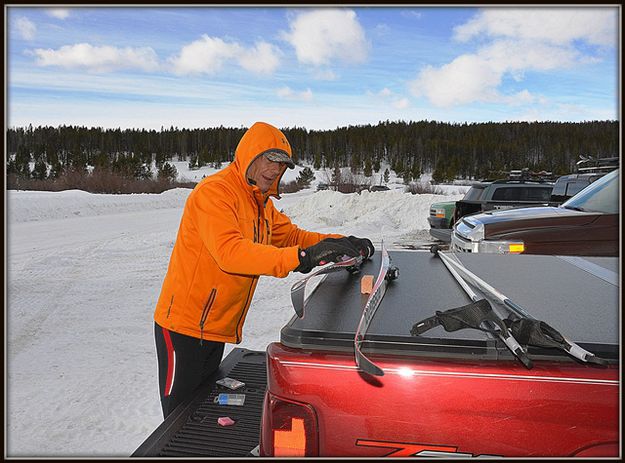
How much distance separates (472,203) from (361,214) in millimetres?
9902

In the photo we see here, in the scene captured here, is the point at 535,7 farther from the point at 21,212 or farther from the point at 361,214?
the point at 21,212

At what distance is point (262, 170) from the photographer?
307cm

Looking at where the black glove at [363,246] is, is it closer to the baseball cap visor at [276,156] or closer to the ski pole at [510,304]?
the ski pole at [510,304]

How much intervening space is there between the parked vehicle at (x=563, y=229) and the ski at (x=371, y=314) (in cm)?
330

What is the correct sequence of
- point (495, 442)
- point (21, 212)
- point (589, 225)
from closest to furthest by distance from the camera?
point (495, 442), point (589, 225), point (21, 212)

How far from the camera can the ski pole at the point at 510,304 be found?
1575mm

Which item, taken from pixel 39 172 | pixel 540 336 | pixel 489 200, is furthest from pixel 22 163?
pixel 540 336

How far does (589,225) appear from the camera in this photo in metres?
5.45

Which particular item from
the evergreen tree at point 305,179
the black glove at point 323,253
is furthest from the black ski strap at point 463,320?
the evergreen tree at point 305,179

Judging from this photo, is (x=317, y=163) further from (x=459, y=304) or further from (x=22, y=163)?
(x=459, y=304)

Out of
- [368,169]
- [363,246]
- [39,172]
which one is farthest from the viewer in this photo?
[368,169]

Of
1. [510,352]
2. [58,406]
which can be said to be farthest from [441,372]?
[58,406]

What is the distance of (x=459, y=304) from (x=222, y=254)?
114cm

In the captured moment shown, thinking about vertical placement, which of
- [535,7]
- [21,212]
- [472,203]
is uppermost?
[535,7]
